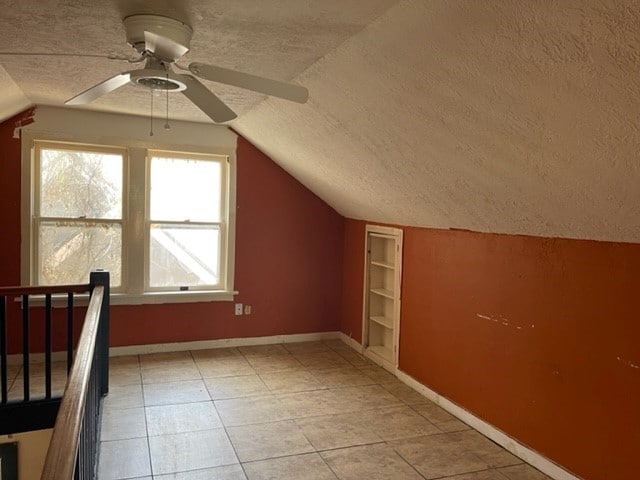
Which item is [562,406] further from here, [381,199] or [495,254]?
[381,199]

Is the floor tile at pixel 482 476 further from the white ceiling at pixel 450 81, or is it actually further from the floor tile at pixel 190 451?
the white ceiling at pixel 450 81

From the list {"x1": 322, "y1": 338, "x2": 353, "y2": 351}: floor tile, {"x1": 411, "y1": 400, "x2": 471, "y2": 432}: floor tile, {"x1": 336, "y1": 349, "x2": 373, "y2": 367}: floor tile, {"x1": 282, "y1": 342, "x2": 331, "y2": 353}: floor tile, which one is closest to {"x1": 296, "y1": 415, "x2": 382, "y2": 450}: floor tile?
{"x1": 411, "y1": 400, "x2": 471, "y2": 432}: floor tile

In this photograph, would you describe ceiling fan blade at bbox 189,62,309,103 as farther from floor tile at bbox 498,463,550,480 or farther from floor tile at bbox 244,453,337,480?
floor tile at bbox 498,463,550,480

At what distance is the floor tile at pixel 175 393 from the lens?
3.74m

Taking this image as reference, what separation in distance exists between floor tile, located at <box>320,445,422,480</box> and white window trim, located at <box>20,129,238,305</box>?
2.46m

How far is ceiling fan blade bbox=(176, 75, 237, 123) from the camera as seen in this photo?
2129 millimetres

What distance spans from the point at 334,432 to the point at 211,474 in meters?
0.89

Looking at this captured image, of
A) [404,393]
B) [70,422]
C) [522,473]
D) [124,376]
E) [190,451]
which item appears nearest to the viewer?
[70,422]

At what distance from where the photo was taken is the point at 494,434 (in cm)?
324

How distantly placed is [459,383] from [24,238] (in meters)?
3.82

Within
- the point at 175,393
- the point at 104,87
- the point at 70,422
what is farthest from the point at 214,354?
the point at 70,422

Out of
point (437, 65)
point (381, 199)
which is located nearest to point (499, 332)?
point (381, 199)

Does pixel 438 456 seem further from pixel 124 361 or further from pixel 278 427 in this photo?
pixel 124 361

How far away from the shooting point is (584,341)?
265cm
